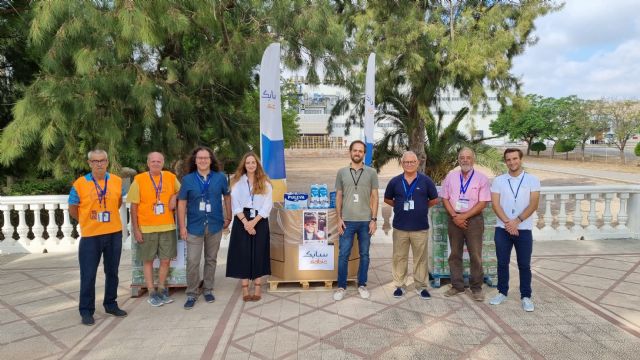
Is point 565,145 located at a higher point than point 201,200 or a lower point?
higher

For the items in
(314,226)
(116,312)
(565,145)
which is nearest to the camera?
(116,312)

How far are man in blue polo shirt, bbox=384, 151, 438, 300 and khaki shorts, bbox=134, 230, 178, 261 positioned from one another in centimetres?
217

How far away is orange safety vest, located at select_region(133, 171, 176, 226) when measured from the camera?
159 inches

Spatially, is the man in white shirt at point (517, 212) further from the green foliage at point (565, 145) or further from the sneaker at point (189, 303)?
the green foliage at point (565, 145)

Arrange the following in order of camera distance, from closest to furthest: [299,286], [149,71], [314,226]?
[314,226]
[299,286]
[149,71]

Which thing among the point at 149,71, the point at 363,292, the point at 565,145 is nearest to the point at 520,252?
the point at 363,292

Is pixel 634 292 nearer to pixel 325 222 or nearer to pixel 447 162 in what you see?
pixel 325 222

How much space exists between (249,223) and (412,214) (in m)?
1.58

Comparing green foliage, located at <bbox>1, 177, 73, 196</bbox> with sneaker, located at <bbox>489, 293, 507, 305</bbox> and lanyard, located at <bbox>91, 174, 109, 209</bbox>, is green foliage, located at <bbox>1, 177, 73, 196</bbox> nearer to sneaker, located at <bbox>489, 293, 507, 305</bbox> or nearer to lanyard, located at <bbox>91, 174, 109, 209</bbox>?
lanyard, located at <bbox>91, 174, 109, 209</bbox>

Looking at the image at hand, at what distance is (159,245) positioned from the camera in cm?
419

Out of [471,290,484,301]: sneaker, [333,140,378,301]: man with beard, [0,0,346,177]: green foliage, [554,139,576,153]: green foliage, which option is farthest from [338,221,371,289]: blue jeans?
[554,139,576,153]: green foliage

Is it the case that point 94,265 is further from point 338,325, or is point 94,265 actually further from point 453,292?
point 453,292

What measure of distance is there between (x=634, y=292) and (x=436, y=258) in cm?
200

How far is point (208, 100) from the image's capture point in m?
7.49
